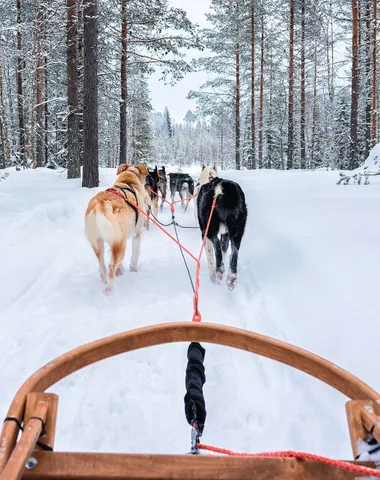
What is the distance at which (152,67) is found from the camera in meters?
15.2

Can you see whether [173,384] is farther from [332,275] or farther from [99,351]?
[332,275]

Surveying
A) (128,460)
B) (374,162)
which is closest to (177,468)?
(128,460)

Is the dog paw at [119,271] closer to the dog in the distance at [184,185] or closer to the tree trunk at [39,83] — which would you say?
the dog in the distance at [184,185]

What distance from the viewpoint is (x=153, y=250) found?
5992mm

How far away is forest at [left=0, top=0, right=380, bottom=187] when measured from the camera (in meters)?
12.1

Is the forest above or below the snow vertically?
above

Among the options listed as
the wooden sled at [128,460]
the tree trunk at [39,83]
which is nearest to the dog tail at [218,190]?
the wooden sled at [128,460]

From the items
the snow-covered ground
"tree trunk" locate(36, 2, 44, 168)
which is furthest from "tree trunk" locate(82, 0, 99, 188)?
"tree trunk" locate(36, 2, 44, 168)

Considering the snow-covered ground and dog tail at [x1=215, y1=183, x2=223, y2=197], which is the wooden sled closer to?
the snow-covered ground

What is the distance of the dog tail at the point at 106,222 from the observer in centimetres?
363

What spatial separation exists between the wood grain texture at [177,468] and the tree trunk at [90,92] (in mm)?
10079

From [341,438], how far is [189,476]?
1.32m

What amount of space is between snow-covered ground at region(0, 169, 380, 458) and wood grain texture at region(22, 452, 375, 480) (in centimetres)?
105

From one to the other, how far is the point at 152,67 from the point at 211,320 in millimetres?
14692
